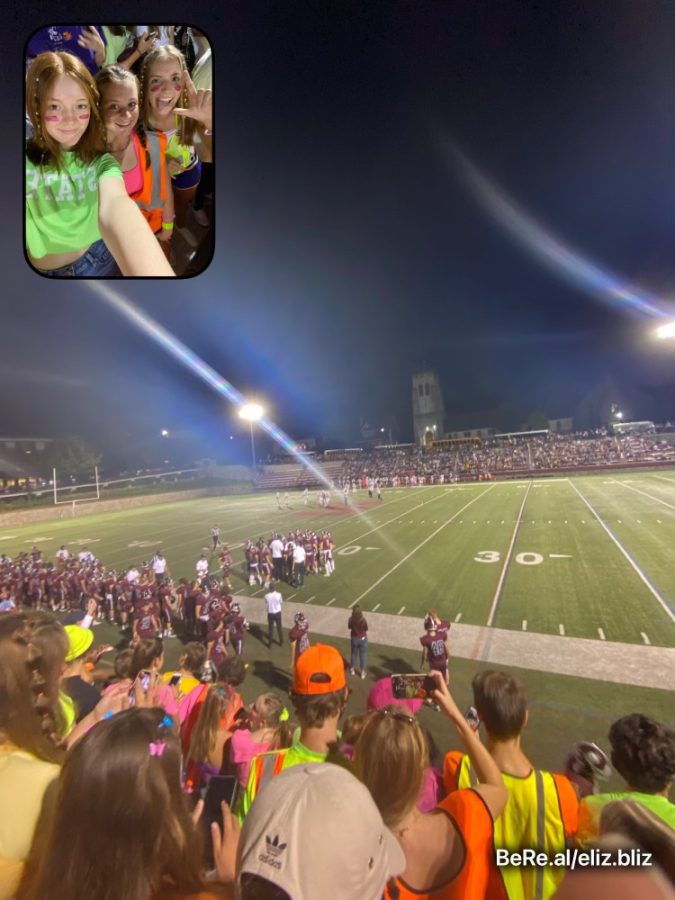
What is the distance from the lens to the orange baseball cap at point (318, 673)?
9.78ft

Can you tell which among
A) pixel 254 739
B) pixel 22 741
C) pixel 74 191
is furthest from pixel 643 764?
pixel 74 191

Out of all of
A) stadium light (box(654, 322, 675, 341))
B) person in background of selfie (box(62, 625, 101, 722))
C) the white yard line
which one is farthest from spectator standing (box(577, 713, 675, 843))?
stadium light (box(654, 322, 675, 341))

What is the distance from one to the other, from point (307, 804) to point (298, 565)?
1442 centimetres

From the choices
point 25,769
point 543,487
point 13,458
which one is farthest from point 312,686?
point 543,487

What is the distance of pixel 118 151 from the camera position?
2965 millimetres

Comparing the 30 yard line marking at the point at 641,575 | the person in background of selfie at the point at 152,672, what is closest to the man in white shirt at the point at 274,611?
the person in background of selfie at the point at 152,672

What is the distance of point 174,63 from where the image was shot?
3.32 meters

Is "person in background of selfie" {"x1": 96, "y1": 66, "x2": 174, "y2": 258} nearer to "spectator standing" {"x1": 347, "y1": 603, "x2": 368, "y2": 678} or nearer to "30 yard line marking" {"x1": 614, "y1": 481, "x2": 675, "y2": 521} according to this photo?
"spectator standing" {"x1": 347, "y1": 603, "x2": 368, "y2": 678}

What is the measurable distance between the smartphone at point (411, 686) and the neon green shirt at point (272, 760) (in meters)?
0.63

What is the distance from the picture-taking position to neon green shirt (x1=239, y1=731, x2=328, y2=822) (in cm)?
241

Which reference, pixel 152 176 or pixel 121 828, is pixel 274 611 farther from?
pixel 121 828

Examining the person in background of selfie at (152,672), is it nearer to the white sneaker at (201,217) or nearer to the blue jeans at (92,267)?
the blue jeans at (92,267)

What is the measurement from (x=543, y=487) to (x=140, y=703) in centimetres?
3907

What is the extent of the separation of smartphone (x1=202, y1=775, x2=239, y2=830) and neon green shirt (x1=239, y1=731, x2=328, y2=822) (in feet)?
0.43
